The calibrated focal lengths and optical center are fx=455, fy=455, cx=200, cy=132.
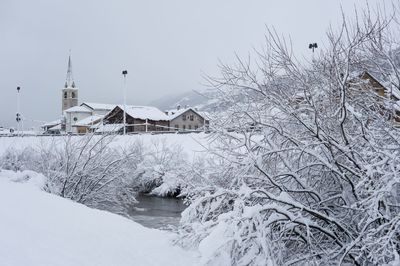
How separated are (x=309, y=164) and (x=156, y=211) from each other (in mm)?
17052

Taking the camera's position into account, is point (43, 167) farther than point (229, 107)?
Yes

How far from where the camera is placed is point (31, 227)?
8188 millimetres

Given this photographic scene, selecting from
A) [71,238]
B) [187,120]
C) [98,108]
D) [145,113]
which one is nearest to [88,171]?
[71,238]

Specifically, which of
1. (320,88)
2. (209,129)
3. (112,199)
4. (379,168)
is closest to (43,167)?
(112,199)

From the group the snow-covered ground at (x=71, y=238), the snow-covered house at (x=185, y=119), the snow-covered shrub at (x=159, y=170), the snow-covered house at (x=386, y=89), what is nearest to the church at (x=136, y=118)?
the snow-covered house at (x=185, y=119)

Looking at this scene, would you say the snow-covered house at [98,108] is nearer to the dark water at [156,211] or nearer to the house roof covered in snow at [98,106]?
the house roof covered in snow at [98,106]

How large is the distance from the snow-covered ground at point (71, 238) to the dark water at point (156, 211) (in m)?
8.40

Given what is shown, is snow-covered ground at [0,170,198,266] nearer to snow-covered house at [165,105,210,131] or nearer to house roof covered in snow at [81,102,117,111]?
snow-covered house at [165,105,210,131]

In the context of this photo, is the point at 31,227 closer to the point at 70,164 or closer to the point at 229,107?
the point at 229,107

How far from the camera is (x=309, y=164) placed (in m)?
8.25

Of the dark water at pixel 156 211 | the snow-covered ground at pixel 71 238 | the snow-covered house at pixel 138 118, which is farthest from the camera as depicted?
the snow-covered house at pixel 138 118

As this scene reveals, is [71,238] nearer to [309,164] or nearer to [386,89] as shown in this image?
[309,164]

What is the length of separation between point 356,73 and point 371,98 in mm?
671

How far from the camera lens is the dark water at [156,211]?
20.6 m
